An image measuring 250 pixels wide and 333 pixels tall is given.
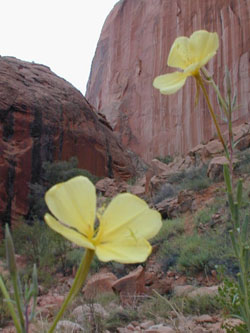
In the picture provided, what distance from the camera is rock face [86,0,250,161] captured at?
60.6ft

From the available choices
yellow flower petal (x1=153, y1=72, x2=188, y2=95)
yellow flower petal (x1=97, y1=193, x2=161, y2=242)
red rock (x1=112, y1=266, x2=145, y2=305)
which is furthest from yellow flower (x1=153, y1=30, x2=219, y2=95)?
red rock (x1=112, y1=266, x2=145, y2=305)

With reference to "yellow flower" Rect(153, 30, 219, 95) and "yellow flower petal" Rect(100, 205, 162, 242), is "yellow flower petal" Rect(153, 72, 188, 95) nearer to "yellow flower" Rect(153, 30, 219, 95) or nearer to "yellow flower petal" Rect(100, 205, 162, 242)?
"yellow flower" Rect(153, 30, 219, 95)

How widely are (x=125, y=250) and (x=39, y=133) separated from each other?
11.5 meters

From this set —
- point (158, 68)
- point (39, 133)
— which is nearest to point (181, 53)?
point (39, 133)

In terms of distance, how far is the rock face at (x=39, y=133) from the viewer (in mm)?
10359

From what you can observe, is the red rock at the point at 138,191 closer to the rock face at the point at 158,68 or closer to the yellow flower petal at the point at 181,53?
the rock face at the point at 158,68

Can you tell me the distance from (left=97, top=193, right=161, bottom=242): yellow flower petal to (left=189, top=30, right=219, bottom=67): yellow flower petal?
467 mm

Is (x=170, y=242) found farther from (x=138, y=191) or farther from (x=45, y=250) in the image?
(x=138, y=191)

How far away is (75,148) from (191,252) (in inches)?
342

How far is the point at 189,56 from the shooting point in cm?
98

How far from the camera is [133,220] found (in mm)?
610

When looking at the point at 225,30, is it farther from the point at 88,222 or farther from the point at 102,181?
the point at 88,222

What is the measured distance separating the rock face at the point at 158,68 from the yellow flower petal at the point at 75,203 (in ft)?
56.3

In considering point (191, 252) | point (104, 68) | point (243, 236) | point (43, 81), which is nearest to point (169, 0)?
point (104, 68)
